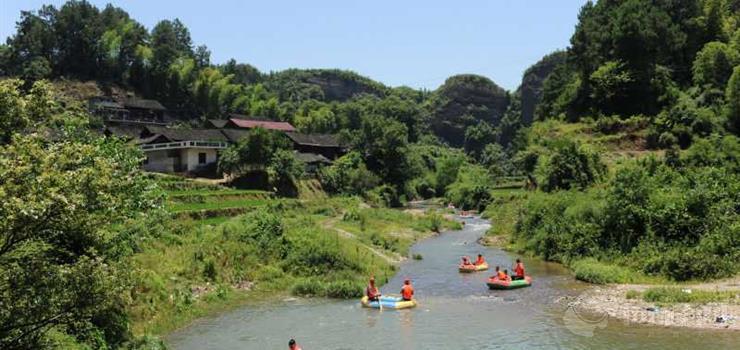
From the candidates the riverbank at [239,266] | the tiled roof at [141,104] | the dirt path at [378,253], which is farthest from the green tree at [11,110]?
the tiled roof at [141,104]

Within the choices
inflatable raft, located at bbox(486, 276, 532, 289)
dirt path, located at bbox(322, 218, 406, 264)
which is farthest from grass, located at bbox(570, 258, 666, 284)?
dirt path, located at bbox(322, 218, 406, 264)

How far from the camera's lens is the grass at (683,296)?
25.9 metres

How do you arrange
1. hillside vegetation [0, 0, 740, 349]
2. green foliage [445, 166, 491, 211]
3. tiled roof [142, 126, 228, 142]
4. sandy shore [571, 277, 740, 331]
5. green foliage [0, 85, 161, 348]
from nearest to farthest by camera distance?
1. green foliage [0, 85, 161, 348]
2. hillside vegetation [0, 0, 740, 349]
3. sandy shore [571, 277, 740, 331]
4. tiled roof [142, 126, 228, 142]
5. green foliage [445, 166, 491, 211]

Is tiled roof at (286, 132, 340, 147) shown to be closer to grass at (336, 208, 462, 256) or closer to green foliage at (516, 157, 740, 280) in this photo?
grass at (336, 208, 462, 256)

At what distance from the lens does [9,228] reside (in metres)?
11.9

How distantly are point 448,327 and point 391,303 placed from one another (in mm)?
3663

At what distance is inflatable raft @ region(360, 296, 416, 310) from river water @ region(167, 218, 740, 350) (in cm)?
33

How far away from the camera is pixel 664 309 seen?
1003 inches

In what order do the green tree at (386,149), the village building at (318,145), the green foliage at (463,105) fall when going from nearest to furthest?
1. the village building at (318,145)
2. the green tree at (386,149)
3. the green foliage at (463,105)

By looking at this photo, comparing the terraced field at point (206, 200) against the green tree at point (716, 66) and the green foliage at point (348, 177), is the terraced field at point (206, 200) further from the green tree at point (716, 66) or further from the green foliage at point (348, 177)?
the green tree at point (716, 66)

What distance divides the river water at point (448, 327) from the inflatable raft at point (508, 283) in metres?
0.40

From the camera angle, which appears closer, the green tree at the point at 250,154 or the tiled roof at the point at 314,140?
the green tree at the point at 250,154

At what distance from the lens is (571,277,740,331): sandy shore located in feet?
77.4

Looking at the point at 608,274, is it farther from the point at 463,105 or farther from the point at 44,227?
the point at 463,105
